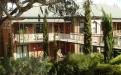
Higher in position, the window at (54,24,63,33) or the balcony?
the window at (54,24,63,33)

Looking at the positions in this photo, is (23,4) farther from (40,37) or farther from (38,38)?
(40,37)

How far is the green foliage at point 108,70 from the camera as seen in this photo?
1327 cm

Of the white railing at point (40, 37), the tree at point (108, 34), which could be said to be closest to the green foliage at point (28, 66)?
the tree at point (108, 34)

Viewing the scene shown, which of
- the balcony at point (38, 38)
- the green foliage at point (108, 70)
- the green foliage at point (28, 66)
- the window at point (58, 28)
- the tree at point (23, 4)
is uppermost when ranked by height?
the tree at point (23, 4)

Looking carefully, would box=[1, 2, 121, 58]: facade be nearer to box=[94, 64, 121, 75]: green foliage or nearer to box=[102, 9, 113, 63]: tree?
box=[102, 9, 113, 63]: tree

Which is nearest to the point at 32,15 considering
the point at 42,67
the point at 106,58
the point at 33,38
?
the point at 33,38

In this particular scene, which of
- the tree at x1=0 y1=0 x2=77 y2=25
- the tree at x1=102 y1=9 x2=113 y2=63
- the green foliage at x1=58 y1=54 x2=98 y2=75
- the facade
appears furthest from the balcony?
the tree at x1=0 y1=0 x2=77 y2=25

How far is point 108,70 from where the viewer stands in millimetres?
13773

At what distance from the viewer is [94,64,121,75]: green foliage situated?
1327 centimetres

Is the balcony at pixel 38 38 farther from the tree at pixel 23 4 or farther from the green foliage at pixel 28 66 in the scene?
the green foliage at pixel 28 66

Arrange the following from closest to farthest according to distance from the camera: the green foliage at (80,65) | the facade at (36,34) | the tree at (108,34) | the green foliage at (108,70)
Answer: the green foliage at (108,70)
the green foliage at (80,65)
the tree at (108,34)
the facade at (36,34)

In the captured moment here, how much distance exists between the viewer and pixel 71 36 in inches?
1166

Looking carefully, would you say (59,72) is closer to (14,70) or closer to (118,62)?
(118,62)

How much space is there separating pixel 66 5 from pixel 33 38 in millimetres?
Answer: 15875
